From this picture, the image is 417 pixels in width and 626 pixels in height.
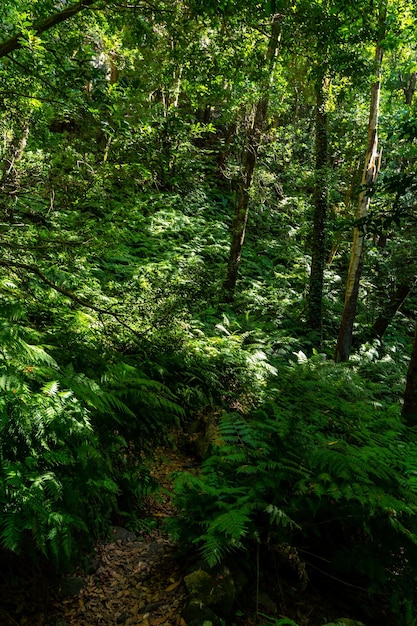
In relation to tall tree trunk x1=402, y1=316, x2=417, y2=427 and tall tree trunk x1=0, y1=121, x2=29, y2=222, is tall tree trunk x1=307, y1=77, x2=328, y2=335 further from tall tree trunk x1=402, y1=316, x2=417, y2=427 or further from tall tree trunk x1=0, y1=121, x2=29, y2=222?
tall tree trunk x1=0, y1=121, x2=29, y2=222

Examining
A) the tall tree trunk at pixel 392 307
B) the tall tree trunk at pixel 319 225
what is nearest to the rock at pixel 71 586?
the tall tree trunk at pixel 319 225

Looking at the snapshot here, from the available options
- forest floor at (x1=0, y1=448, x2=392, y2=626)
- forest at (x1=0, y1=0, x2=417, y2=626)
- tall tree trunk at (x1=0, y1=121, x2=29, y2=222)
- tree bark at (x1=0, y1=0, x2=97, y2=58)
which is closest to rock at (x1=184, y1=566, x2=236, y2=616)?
forest at (x1=0, y1=0, x2=417, y2=626)

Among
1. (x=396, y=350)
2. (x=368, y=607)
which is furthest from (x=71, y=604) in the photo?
(x=396, y=350)

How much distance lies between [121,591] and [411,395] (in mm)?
4617

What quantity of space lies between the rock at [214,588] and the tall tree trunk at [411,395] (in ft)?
12.8

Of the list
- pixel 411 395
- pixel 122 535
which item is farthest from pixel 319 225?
pixel 122 535

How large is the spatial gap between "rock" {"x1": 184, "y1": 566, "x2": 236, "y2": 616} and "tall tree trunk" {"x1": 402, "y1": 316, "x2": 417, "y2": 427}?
391 cm

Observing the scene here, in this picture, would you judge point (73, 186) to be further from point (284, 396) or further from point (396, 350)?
point (396, 350)

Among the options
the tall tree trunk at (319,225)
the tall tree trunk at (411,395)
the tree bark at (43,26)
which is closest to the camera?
the tree bark at (43,26)

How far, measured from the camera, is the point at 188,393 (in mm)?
5504

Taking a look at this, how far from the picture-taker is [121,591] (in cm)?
303

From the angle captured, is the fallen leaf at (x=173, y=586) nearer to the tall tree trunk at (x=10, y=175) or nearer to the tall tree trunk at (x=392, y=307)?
the tall tree trunk at (x=10, y=175)

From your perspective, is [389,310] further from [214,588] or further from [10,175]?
[214,588]

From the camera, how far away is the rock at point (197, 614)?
2.55m
